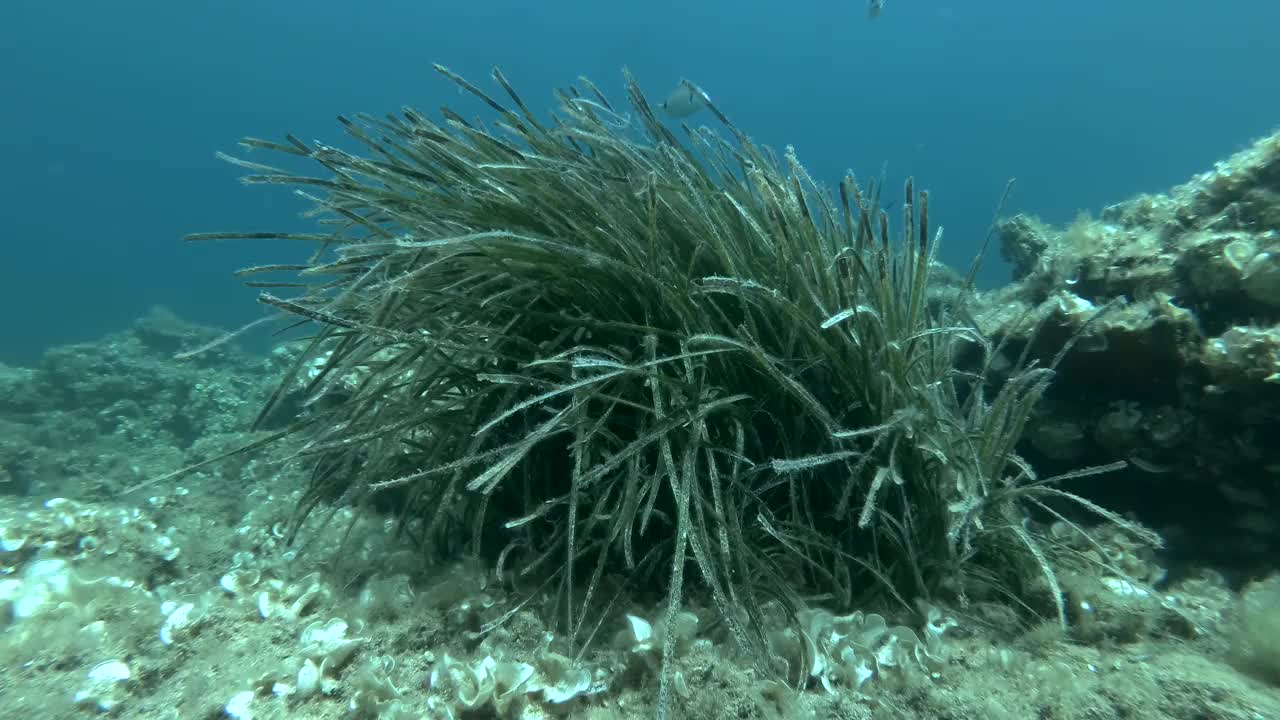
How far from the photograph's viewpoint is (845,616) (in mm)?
1955

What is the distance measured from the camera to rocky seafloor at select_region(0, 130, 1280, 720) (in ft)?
5.61

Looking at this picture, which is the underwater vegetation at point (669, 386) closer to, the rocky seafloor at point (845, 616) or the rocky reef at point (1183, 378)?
the rocky seafloor at point (845, 616)

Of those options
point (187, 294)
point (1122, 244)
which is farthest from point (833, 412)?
point (187, 294)

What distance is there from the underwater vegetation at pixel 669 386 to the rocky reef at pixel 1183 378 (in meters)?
0.62

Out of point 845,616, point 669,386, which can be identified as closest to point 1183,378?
point 845,616

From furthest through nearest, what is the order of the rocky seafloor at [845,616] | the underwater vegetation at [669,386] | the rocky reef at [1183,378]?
1. the rocky reef at [1183,378]
2. the underwater vegetation at [669,386]
3. the rocky seafloor at [845,616]

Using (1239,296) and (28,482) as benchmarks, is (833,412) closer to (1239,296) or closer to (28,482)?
(1239,296)

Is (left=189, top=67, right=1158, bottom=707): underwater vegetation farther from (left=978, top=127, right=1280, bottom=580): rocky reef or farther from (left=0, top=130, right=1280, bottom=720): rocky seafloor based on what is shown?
(left=978, top=127, right=1280, bottom=580): rocky reef

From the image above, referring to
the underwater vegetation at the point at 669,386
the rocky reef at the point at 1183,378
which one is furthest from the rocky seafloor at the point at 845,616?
the underwater vegetation at the point at 669,386

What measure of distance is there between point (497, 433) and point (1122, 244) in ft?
11.4

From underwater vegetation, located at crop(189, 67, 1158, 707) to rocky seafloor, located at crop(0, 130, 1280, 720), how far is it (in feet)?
0.47

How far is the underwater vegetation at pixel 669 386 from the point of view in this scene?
1.94 m

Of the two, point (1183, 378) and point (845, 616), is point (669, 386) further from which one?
point (1183, 378)

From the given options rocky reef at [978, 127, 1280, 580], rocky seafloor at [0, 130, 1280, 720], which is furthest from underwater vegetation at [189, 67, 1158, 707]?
rocky reef at [978, 127, 1280, 580]
